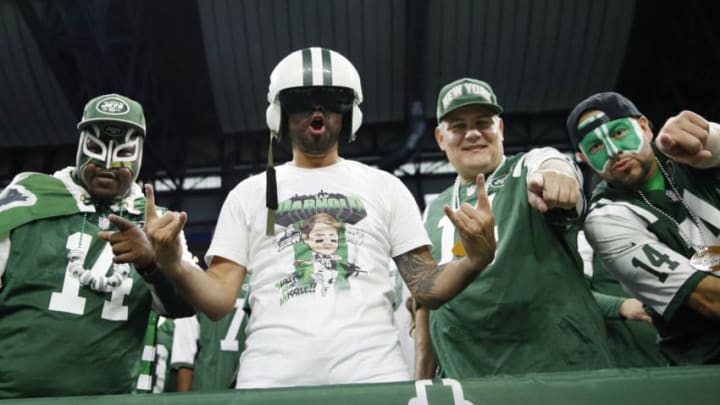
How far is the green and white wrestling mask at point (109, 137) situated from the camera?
7.82 feet

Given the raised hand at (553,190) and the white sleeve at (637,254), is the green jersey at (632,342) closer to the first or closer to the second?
the white sleeve at (637,254)

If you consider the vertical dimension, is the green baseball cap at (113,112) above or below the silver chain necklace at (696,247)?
above

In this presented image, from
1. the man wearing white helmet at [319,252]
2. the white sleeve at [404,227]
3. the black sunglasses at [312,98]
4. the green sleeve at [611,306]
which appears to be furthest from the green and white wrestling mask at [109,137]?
the green sleeve at [611,306]

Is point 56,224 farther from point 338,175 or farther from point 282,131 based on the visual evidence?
point 338,175

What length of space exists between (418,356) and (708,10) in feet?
26.9

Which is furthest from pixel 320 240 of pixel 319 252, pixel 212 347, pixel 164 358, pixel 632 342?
pixel 164 358

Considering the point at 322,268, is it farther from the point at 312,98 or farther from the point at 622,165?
the point at 622,165

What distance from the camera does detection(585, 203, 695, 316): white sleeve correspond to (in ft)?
6.38

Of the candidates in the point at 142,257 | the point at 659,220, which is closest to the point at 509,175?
the point at 659,220

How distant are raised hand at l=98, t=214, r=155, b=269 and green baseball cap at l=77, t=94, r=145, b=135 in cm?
83

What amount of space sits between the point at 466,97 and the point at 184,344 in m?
2.79

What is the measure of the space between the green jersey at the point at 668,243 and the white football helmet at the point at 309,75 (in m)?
1.04

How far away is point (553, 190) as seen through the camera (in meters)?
1.79

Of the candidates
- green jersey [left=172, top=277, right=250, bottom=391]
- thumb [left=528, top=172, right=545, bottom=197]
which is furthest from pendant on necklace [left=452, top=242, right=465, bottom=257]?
green jersey [left=172, top=277, right=250, bottom=391]
